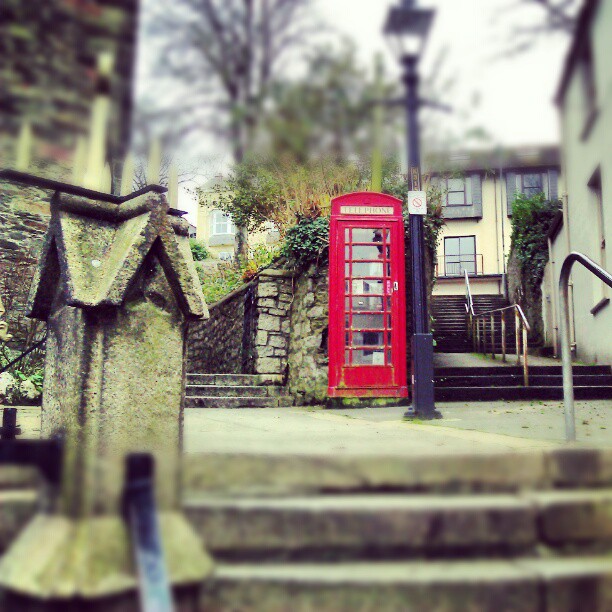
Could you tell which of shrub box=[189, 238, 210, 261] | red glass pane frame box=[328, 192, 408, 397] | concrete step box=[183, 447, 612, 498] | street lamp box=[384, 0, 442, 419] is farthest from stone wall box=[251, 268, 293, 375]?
shrub box=[189, 238, 210, 261]

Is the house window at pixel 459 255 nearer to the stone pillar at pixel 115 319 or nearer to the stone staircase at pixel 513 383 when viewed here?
the stone staircase at pixel 513 383

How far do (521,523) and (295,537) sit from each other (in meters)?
0.62

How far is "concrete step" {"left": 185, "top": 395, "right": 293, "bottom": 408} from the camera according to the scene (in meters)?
7.44

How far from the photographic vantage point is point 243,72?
2.34 meters

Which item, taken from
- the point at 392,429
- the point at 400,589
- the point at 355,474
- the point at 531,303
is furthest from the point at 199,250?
the point at 400,589

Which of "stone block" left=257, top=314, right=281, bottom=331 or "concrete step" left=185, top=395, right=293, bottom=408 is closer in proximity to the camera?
"concrete step" left=185, top=395, right=293, bottom=408

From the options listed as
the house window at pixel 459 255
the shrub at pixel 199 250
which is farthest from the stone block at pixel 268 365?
the house window at pixel 459 255

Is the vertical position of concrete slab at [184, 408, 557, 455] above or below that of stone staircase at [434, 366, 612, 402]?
below

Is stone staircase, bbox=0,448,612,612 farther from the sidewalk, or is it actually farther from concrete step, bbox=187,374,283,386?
concrete step, bbox=187,374,283,386

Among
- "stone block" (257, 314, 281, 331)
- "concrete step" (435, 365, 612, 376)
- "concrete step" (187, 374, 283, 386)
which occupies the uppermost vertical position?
"stone block" (257, 314, 281, 331)

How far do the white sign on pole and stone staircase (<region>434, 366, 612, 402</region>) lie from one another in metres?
2.51

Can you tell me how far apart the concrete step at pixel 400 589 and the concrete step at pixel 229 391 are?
255 inches

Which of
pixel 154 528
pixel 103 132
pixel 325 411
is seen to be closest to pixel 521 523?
pixel 154 528

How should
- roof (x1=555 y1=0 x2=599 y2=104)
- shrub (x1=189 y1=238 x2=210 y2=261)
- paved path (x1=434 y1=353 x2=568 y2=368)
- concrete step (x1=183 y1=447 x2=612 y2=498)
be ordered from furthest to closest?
shrub (x1=189 y1=238 x2=210 y2=261) → paved path (x1=434 y1=353 x2=568 y2=368) → roof (x1=555 y1=0 x2=599 y2=104) → concrete step (x1=183 y1=447 x2=612 y2=498)
